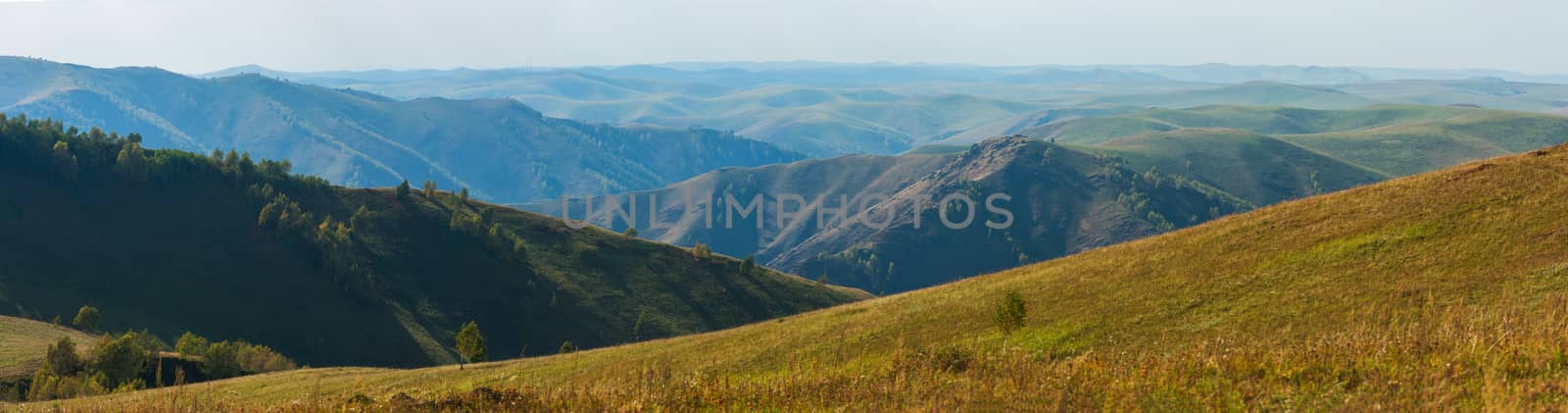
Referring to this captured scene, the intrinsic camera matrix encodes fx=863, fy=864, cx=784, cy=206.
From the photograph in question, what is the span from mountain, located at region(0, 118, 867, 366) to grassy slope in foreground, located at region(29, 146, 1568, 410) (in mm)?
100242

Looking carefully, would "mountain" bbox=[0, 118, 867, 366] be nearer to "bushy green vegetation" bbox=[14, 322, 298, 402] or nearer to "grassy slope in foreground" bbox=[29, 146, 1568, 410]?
"bushy green vegetation" bbox=[14, 322, 298, 402]

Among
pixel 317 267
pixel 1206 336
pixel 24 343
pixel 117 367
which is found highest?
pixel 1206 336

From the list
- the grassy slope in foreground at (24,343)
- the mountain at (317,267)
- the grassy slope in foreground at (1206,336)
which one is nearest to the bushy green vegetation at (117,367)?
the grassy slope in foreground at (24,343)

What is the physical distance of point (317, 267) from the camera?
16062 cm

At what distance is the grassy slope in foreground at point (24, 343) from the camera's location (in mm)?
63078

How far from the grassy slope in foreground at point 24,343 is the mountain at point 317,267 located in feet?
144

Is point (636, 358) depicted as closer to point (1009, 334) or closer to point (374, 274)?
point (1009, 334)

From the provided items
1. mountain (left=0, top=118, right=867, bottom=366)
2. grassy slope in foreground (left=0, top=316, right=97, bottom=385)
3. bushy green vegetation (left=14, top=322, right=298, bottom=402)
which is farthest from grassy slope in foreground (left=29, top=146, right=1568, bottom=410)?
mountain (left=0, top=118, right=867, bottom=366)

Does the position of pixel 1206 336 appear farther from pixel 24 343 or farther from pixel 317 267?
pixel 317 267

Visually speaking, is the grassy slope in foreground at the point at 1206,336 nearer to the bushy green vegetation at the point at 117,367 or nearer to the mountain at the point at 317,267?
the bushy green vegetation at the point at 117,367

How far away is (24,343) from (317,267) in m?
89.8

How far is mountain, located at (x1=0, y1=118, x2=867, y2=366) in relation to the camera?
13862cm

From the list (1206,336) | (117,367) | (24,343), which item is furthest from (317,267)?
(1206,336)

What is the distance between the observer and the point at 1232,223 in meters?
43.9
